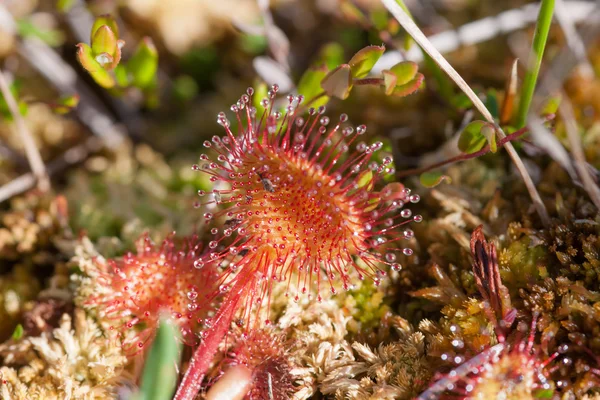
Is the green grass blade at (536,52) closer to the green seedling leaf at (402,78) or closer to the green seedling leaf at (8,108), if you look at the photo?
the green seedling leaf at (402,78)

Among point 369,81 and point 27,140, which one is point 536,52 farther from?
point 27,140

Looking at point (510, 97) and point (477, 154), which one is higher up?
point (510, 97)

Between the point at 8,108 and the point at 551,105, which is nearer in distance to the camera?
the point at 551,105

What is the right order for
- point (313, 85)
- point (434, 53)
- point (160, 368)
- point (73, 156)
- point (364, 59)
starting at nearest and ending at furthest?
point (160, 368)
point (434, 53)
point (364, 59)
point (313, 85)
point (73, 156)

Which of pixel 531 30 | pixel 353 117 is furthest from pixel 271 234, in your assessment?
pixel 531 30

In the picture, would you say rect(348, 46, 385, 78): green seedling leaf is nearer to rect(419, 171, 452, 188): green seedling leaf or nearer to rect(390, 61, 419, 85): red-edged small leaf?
rect(390, 61, 419, 85): red-edged small leaf

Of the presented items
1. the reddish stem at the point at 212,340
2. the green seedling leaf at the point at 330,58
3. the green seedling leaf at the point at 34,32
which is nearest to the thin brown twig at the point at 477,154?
the green seedling leaf at the point at 330,58

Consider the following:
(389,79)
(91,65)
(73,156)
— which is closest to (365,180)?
(389,79)
